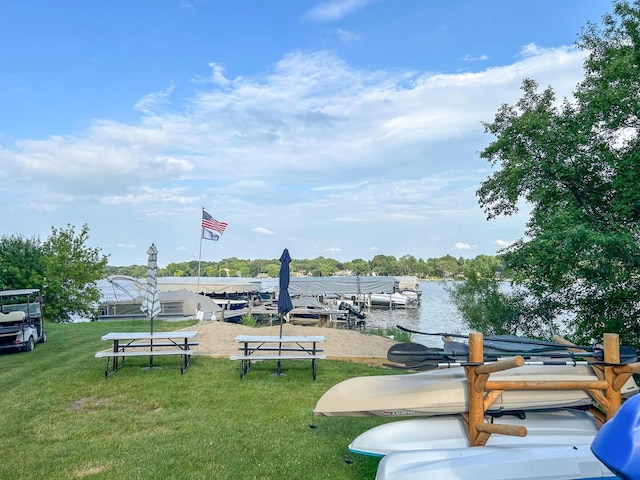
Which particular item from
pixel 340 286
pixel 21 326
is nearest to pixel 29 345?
pixel 21 326

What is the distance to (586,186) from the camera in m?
9.39

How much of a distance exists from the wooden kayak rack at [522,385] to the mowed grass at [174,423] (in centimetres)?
122

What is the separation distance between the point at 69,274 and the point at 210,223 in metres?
6.50

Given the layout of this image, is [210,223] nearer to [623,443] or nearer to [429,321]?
[429,321]

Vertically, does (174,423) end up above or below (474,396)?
below

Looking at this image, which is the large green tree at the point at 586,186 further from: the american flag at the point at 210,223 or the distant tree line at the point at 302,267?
the distant tree line at the point at 302,267

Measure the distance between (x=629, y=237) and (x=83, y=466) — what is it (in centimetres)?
826

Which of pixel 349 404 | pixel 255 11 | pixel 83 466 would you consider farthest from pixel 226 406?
pixel 255 11

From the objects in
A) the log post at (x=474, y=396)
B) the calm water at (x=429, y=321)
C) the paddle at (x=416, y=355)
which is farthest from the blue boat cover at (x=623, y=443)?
the calm water at (x=429, y=321)

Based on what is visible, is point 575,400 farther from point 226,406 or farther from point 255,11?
point 255,11

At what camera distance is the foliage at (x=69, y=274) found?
19.2m

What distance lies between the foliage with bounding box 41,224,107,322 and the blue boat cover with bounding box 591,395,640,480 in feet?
69.2

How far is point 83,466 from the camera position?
14.2 ft

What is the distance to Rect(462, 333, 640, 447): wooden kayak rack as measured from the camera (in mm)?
3824
